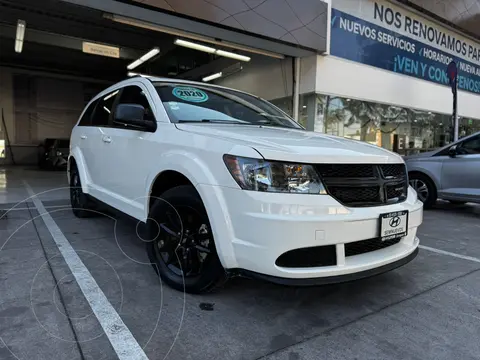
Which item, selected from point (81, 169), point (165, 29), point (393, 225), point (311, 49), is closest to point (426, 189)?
point (311, 49)

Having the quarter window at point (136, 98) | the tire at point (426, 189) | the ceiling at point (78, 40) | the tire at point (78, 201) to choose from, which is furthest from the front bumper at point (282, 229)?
the ceiling at point (78, 40)

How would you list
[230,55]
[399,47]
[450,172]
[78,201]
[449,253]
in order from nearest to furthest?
[449,253] → [78,201] → [450,172] → [230,55] → [399,47]

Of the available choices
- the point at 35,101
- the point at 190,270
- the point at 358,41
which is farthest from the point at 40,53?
the point at 190,270

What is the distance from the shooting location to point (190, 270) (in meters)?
2.67

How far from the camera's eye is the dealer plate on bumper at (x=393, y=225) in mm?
2396

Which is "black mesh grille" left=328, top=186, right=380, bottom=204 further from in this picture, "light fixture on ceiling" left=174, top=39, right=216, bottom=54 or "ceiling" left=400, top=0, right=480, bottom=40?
"ceiling" left=400, top=0, right=480, bottom=40

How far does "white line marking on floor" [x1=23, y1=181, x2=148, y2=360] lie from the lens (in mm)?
2031

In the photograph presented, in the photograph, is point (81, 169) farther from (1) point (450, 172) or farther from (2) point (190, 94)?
(1) point (450, 172)

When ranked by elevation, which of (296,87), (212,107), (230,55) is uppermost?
(230,55)

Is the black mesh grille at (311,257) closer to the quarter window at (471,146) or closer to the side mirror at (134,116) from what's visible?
the side mirror at (134,116)

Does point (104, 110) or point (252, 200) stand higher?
point (104, 110)

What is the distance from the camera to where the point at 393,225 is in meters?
2.47

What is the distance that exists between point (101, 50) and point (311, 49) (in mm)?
6457

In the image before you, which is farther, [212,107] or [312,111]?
[312,111]
